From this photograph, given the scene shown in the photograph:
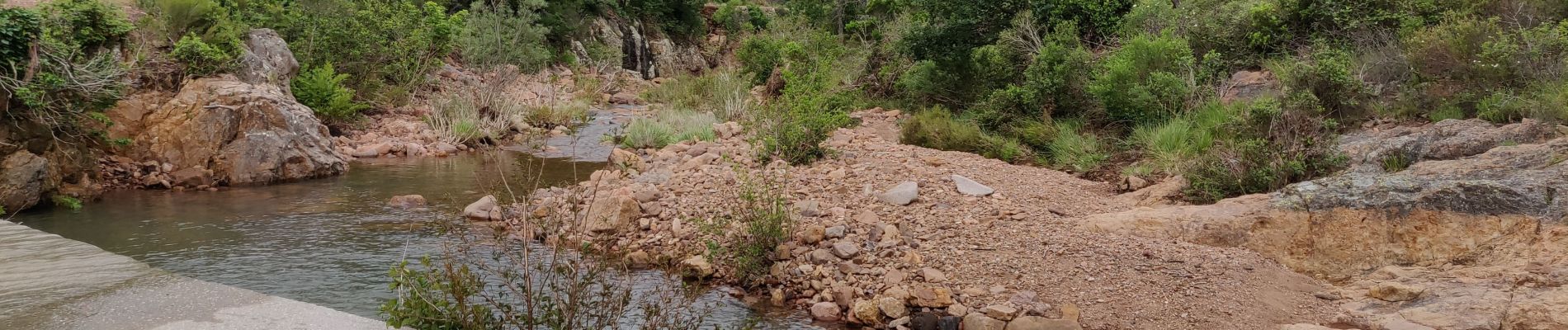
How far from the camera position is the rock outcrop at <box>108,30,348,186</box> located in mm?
10414

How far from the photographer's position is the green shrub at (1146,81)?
30.7 ft

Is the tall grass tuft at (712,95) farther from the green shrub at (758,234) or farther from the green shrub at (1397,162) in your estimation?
the green shrub at (1397,162)

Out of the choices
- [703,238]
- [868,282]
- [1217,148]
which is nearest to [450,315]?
[868,282]

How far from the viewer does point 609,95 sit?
69.6 feet

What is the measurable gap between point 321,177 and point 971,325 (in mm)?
8384

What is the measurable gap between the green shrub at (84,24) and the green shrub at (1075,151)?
9654 mm

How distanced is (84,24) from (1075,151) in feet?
33.3

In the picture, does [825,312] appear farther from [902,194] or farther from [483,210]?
[483,210]

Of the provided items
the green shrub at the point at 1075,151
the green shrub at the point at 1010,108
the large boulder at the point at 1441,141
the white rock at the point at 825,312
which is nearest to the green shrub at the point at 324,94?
the green shrub at the point at 1010,108

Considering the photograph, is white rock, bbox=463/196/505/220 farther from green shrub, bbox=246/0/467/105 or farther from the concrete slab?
green shrub, bbox=246/0/467/105

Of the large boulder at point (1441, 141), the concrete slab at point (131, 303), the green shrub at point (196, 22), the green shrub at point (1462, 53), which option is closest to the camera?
the concrete slab at point (131, 303)

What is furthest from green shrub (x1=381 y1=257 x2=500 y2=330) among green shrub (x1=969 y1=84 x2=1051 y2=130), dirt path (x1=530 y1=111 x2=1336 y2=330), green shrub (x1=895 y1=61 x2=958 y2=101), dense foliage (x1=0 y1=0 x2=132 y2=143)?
green shrub (x1=895 y1=61 x2=958 y2=101)

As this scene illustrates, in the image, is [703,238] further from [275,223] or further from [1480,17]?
[1480,17]

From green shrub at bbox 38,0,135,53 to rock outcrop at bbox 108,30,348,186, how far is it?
68 cm
